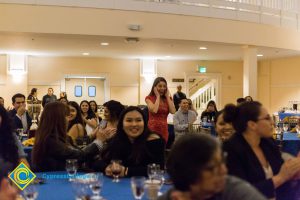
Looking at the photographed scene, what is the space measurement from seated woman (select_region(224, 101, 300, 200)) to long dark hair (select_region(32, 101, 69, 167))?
1662 mm

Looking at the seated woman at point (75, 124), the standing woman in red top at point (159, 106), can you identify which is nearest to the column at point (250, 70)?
the standing woman in red top at point (159, 106)

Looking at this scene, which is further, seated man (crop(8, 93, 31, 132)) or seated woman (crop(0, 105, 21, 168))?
seated man (crop(8, 93, 31, 132))

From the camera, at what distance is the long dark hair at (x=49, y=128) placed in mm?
3713

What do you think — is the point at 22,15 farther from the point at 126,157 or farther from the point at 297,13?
the point at 297,13

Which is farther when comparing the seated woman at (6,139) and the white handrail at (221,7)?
the white handrail at (221,7)

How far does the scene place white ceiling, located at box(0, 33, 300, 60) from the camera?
1006 centimetres

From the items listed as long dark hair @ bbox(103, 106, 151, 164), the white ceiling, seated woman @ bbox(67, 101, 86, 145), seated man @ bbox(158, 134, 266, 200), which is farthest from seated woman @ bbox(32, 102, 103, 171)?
the white ceiling

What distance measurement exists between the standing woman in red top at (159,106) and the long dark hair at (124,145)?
2.22m

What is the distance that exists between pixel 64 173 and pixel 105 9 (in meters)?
6.42

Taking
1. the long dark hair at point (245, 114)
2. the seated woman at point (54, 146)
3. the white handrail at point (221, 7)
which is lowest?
the seated woman at point (54, 146)

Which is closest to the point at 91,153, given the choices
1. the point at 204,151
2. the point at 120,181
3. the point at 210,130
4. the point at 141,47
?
the point at 120,181

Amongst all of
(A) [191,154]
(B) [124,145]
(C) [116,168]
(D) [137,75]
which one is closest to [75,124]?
(B) [124,145]

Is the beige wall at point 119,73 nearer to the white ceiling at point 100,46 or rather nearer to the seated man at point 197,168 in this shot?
the white ceiling at point 100,46

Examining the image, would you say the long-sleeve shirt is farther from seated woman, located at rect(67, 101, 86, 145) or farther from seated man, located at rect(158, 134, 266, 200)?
seated man, located at rect(158, 134, 266, 200)
